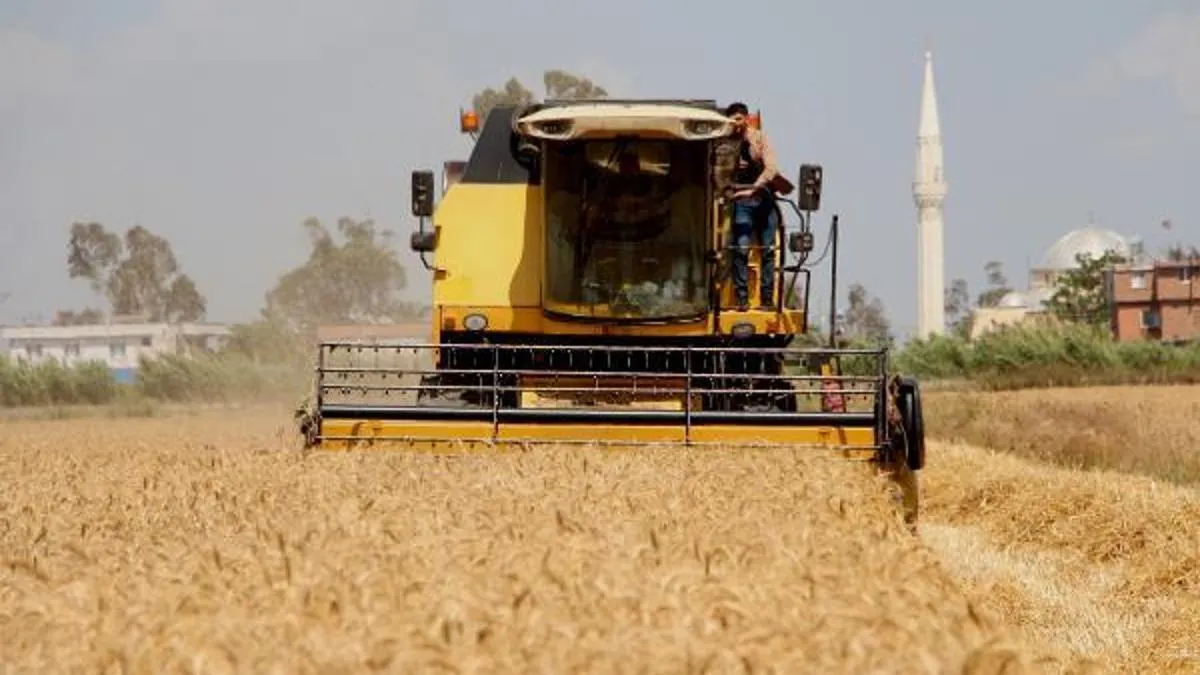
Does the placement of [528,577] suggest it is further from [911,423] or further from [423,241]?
[423,241]

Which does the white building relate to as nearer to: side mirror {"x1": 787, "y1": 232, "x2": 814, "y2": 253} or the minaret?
the minaret

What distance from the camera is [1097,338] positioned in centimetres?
5453

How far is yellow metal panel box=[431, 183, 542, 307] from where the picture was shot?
40.6 feet

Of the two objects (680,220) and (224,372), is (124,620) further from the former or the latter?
(224,372)

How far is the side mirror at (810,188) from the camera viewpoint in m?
12.0

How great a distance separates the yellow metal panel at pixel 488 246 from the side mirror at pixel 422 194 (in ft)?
1.30

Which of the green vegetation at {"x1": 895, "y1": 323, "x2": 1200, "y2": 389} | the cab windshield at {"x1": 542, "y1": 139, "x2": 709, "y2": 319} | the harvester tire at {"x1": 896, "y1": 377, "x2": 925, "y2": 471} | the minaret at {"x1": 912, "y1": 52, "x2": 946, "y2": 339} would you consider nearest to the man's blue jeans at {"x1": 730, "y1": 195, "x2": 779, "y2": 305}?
the cab windshield at {"x1": 542, "y1": 139, "x2": 709, "y2": 319}

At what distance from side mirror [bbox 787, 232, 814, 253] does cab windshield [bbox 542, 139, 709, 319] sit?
1.97 ft

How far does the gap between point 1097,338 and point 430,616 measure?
52.4 metres

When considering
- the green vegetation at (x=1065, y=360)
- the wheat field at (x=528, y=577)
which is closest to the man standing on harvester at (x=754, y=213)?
the wheat field at (x=528, y=577)

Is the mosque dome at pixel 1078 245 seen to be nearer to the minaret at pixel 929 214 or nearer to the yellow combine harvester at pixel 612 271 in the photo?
the minaret at pixel 929 214

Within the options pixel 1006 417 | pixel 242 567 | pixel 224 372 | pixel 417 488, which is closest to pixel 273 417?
pixel 1006 417

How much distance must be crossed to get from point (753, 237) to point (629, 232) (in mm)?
862

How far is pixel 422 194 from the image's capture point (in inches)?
479
